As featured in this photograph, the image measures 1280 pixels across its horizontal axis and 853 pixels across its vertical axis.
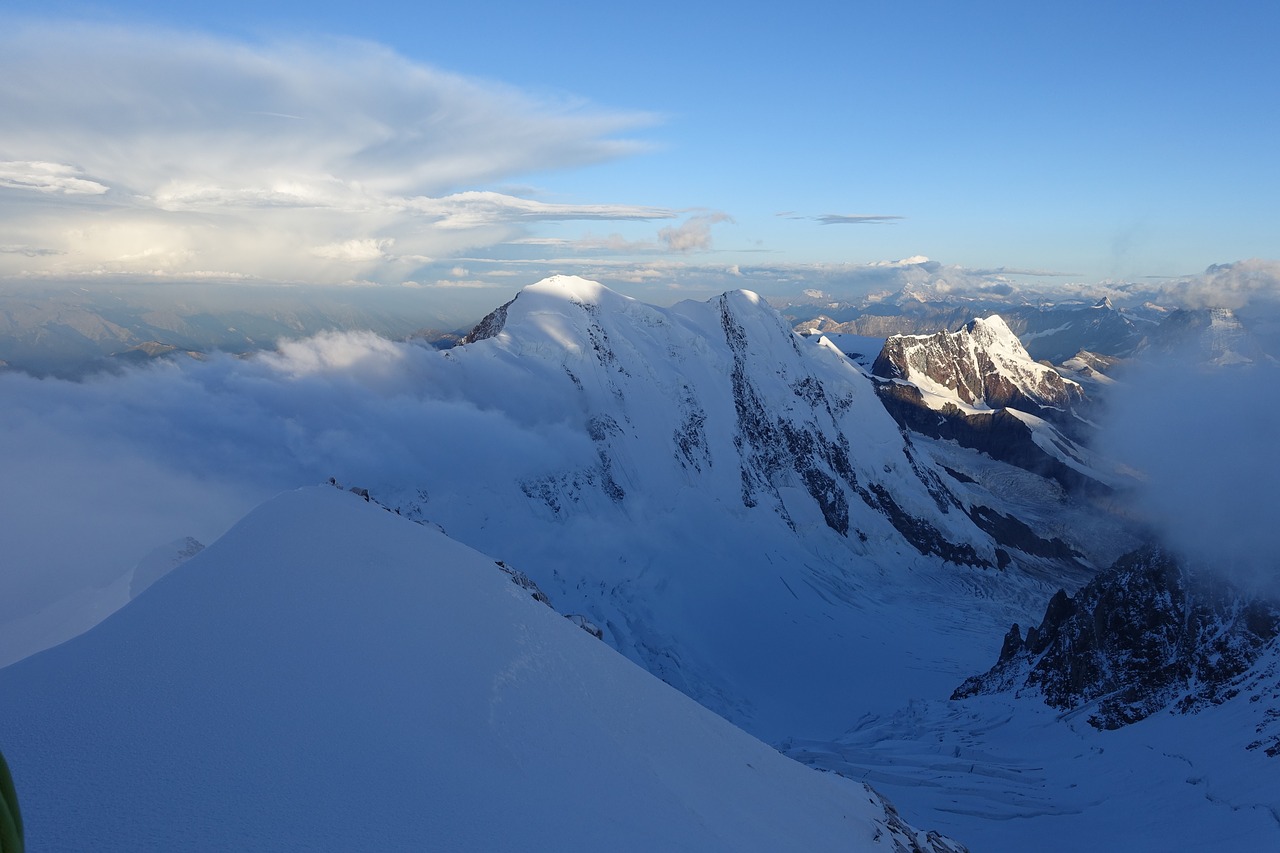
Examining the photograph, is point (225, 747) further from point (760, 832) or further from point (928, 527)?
point (928, 527)

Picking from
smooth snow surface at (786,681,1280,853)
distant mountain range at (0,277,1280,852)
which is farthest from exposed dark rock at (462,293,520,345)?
smooth snow surface at (786,681,1280,853)

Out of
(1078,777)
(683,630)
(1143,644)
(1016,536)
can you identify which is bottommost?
(1016,536)

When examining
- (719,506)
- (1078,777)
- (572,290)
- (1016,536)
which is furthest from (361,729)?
(1016,536)

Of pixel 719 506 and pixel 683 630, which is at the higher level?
pixel 719 506

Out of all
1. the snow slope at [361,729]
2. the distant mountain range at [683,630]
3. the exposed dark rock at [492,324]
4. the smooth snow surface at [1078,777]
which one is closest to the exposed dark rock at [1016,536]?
the distant mountain range at [683,630]

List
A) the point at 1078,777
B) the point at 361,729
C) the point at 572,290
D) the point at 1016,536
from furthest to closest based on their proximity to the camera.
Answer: the point at 1016,536, the point at 572,290, the point at 1078,777, the point at 361,729

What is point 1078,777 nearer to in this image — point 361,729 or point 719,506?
point 719,506

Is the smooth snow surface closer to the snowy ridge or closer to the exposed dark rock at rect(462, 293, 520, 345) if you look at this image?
the snowy ridge
